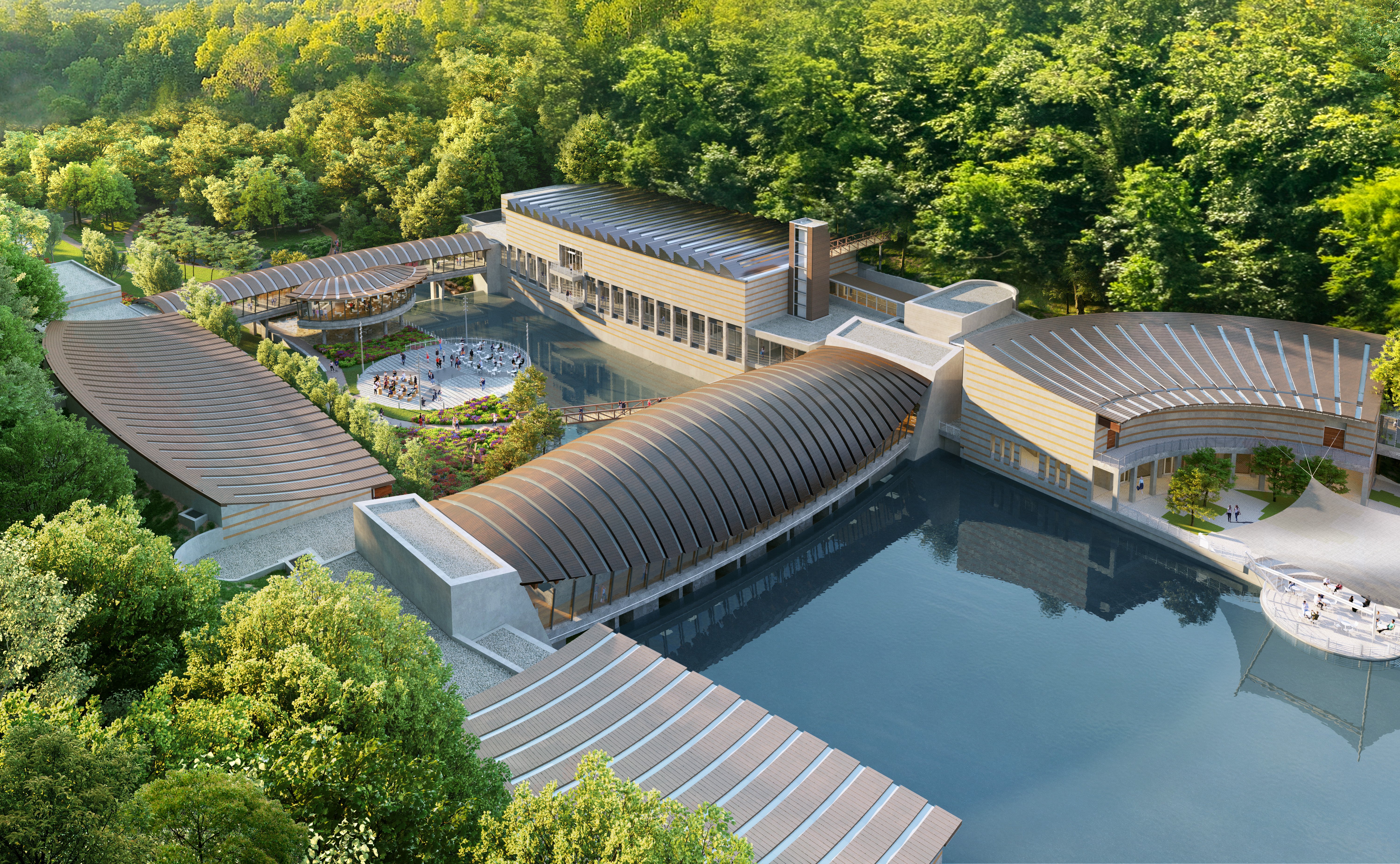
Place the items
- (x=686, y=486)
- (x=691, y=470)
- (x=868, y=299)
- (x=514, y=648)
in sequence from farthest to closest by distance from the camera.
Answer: (x=868, y=299) < (x=691, y=470) < (x=686, y=486) < (x=514, y=648)

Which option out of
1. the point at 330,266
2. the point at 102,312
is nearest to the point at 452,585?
the point at 102,312

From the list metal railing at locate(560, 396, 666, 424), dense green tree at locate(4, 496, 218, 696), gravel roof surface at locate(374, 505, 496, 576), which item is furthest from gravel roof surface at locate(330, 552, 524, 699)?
metal railing at locate(560, 396, 666, 424)

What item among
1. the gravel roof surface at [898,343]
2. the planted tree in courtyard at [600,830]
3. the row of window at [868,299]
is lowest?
the gravel roof surface at [898,343]

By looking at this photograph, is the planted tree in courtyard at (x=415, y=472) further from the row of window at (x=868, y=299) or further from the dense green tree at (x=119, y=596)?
the row of window at (x=868, y=299)

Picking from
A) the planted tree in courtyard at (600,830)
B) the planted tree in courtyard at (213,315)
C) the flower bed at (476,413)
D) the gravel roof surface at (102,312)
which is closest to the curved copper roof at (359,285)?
the planted tree in courtyard at (213,315)

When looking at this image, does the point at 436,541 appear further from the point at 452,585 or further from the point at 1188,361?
the point at 1188,361

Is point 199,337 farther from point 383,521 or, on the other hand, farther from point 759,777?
point 759,777
